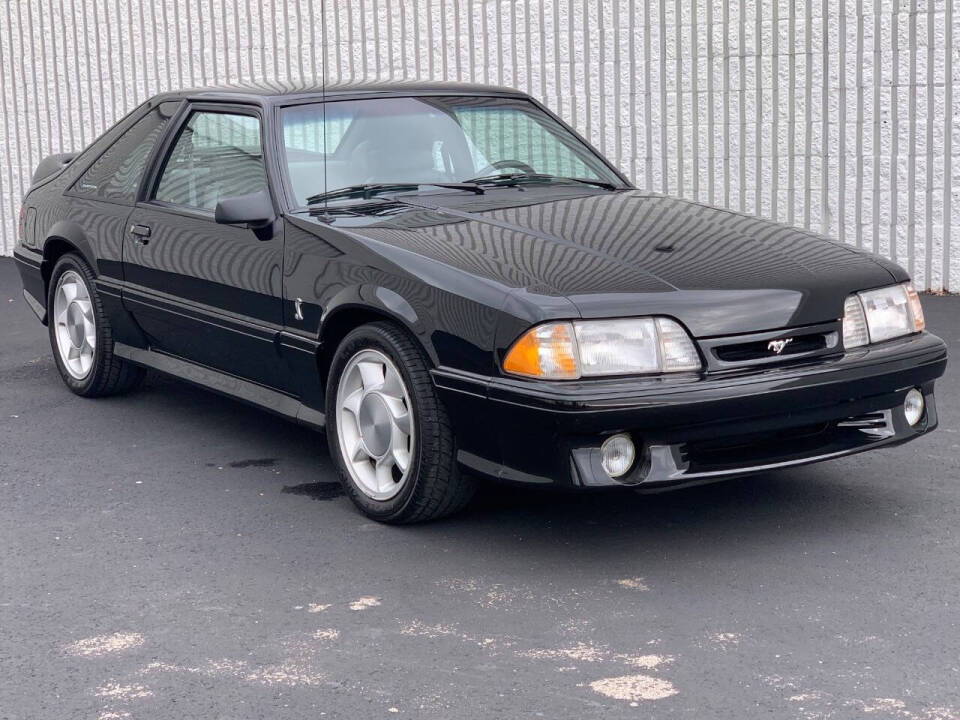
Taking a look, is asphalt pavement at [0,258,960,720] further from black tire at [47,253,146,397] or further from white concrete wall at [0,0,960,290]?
white concrete wall at [0,0,960,290]

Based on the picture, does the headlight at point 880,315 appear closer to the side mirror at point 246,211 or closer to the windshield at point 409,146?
the windshield at point 409,146

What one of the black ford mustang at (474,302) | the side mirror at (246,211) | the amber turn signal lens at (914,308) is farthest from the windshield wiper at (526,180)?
the amber turn signal lens at (914,308)

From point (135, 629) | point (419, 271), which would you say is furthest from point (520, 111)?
point (135, 629)

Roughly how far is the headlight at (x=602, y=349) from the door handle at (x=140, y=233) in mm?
2446

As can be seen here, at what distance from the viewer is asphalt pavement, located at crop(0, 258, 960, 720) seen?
3.45m

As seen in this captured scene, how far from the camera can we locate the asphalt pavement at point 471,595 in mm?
3453

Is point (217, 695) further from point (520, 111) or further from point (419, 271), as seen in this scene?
point (520, 111)

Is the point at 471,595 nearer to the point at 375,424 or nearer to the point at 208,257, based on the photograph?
the point at 375,424

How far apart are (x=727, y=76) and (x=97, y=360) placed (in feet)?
17.2

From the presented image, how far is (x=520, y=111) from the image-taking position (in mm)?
6203

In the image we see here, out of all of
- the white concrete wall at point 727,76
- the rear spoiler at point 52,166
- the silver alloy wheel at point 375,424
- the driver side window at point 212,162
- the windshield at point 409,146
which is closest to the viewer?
the silver alloy wheel at point 375,424

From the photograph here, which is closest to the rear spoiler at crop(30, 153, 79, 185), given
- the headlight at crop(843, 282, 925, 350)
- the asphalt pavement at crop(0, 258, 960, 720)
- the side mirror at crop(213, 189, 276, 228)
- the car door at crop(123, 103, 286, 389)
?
the car door at crop(123, 103, 286, 389)

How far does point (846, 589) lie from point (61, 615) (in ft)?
7.60

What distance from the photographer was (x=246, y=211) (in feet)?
17.1
